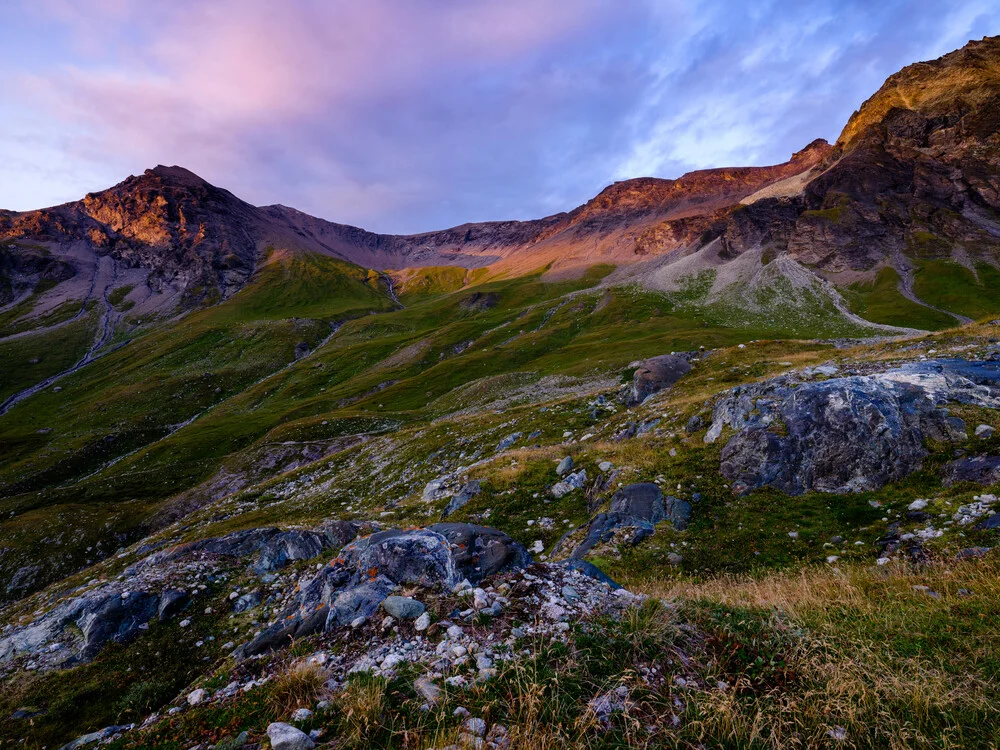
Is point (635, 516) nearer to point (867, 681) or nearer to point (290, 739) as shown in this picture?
point (867, 681)

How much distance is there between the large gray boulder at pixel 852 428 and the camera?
13797mm

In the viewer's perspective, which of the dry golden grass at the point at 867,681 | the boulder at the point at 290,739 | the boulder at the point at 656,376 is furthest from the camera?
the boulder at the point at 656,376

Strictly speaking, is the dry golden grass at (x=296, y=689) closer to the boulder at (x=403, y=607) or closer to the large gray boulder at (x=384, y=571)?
the boulder at (x=403, y=607)

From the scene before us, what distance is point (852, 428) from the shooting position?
14641mm

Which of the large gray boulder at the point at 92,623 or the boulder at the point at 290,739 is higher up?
the boulder at the point at 290,739

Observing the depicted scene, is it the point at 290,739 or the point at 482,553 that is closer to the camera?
the point at 290,739

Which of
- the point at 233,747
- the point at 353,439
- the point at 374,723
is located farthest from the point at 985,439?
the point at 353,439

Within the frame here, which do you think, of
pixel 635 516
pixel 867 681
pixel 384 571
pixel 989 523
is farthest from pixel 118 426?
pixel 989 523

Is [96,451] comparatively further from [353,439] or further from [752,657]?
[752,657]

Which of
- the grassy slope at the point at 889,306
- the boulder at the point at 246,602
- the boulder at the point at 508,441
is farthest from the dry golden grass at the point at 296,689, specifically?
the grassy slope at the point at 889,306

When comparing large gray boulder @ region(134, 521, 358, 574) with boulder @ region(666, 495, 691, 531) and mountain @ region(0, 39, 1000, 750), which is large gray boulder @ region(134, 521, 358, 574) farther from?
boulder @ region(666, 495, 691, 531)

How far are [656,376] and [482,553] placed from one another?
100ft

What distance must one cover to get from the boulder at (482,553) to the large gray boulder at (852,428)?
9.24 metres

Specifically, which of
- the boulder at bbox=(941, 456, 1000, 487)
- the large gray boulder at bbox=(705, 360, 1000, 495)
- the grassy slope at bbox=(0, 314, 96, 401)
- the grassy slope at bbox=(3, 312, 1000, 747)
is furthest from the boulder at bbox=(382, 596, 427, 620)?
the grassy slope at bbox=(0, 314, 96, 401)
